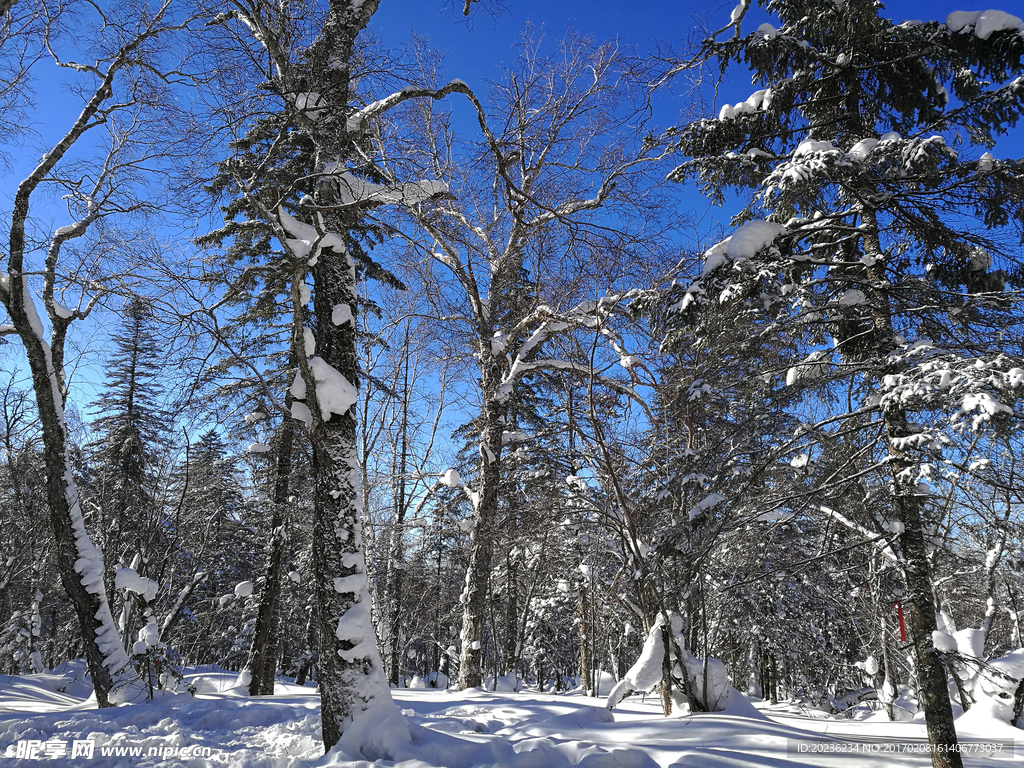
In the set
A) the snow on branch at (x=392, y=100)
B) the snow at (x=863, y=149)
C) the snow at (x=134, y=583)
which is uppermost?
the snow on branch at (x=392, y=100)

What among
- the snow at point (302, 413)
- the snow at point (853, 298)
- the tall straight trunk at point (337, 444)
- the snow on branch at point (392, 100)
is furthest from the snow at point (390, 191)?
the snow at point (853, 298)

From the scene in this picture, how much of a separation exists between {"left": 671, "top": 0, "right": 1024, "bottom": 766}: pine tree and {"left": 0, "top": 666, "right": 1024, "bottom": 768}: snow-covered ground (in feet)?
4.51

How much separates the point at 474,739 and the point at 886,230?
6174 mm

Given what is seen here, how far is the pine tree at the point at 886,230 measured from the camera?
4.48 metres

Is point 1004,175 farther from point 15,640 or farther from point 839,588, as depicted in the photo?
point 15,640

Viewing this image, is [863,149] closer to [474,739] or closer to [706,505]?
[706,505]

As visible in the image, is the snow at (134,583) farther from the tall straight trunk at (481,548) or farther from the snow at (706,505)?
the snow at (706,505)

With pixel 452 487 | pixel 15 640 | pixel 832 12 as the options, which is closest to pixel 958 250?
pixel 832 12

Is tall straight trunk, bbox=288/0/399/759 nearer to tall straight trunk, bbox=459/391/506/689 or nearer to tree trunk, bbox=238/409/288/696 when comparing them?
tall straight trunk, bbox=459/391/506/689

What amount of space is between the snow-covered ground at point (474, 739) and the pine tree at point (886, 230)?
54.1 inches

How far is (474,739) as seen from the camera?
439 cm

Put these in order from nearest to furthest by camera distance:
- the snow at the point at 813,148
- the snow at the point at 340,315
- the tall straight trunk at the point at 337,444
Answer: the tall straight trunk at the point at 337,444 → the snow at the point at 813,148 → the snow at the point at 340,315

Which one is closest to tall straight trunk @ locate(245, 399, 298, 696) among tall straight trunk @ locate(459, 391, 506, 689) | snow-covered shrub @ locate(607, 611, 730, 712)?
tall straight trunk @ locate(459, 391, 506, 689)

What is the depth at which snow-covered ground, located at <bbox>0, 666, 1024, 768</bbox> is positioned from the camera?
3.81 meters
